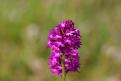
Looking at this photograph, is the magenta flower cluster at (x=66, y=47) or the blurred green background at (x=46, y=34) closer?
the magenta flower cluster at (x=66, y=47)

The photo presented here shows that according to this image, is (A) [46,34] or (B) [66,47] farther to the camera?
(A) [46,34]

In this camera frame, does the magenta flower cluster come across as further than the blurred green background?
No

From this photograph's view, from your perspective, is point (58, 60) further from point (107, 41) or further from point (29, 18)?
point (29, 18)

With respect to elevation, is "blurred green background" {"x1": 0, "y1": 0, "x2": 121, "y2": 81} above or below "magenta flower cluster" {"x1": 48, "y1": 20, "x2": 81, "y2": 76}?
above

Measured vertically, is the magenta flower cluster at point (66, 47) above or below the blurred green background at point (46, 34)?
below
